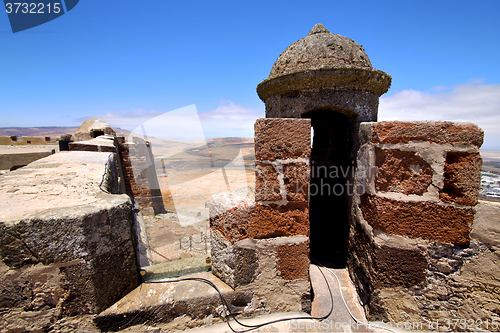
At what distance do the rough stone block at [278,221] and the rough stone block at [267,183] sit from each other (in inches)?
2.9

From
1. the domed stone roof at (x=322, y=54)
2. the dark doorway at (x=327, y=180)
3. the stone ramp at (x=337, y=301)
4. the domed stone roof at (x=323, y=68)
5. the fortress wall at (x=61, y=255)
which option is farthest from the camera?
the dark doorway at (x=327, y=180)

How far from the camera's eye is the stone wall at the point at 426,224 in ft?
5.06

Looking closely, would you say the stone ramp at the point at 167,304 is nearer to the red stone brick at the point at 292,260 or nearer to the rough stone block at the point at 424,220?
the red stone brick at the point at 292,260

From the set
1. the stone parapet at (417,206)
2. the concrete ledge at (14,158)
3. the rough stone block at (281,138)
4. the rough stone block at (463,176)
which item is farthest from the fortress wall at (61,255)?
the concrete ledge at (14,158)

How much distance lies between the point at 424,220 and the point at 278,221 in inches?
40.0

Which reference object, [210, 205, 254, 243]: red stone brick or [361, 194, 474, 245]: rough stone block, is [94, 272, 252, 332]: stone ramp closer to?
[210, 205, 254, 243]: red stone brick

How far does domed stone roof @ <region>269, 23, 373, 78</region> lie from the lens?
118 inches

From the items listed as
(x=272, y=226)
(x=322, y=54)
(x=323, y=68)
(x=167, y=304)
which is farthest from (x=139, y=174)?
(x=272, y=226)

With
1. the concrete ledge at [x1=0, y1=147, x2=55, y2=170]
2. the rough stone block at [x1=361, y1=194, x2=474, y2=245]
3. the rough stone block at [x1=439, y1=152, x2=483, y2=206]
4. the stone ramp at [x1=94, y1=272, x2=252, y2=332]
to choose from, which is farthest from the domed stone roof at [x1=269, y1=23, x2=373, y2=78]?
the concrete ledge at [x1=0, y1=147, x2=55, y2=170]

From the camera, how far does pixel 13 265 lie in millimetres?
1149

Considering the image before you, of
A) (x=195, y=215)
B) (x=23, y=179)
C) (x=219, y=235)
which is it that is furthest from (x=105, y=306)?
(x=195, y=215)

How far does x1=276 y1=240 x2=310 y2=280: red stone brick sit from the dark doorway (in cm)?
174

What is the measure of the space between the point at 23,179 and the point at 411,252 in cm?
301

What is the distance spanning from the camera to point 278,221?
5.59 ft
